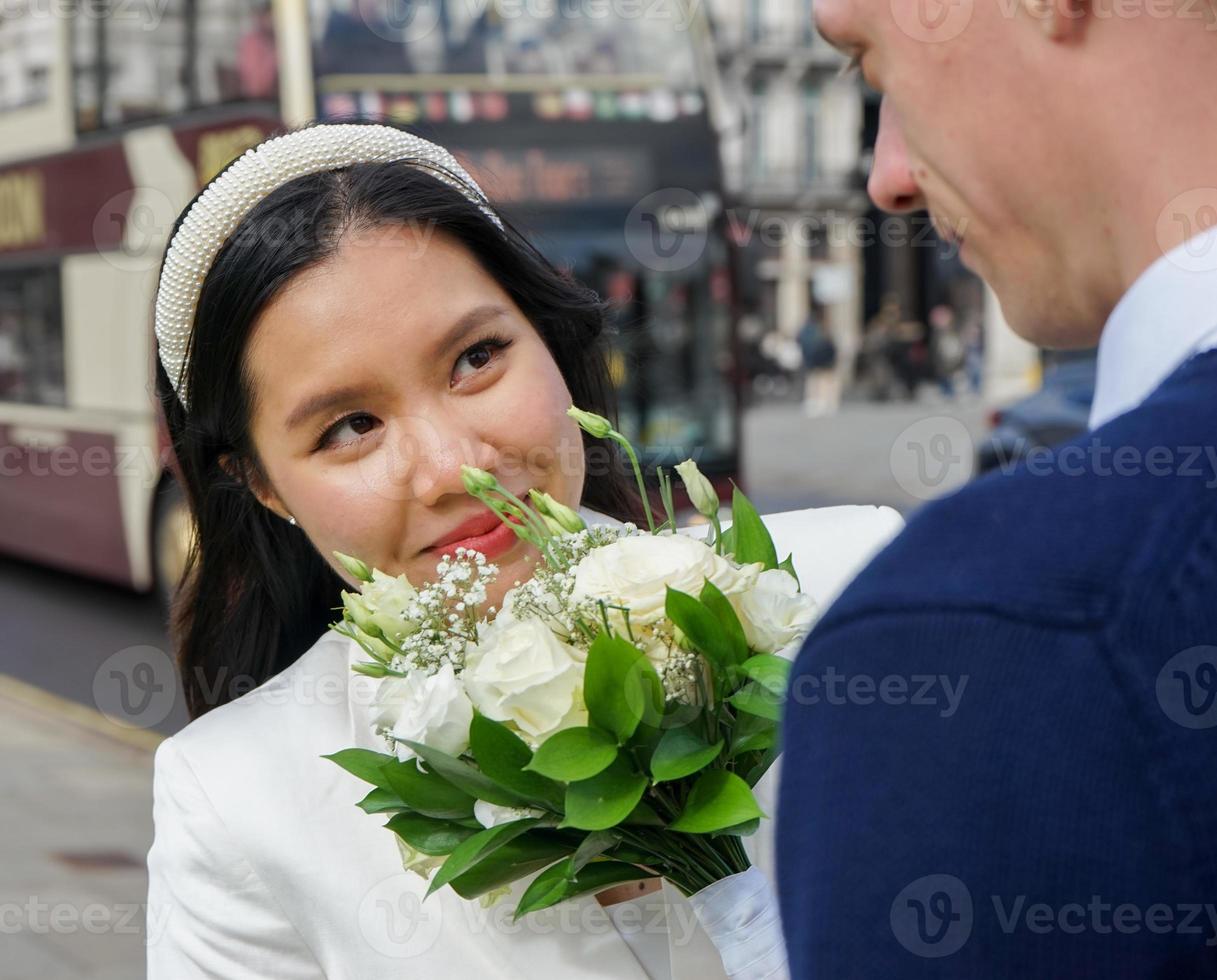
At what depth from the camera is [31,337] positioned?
991 centimetres

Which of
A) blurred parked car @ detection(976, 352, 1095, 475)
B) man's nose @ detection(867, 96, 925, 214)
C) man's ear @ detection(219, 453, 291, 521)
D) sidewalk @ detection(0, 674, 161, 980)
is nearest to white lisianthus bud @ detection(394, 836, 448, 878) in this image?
man's ear @ detection(219, 453, 291, 521)

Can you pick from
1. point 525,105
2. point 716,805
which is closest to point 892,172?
point 716,805

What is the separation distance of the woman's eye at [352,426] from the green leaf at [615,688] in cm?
53

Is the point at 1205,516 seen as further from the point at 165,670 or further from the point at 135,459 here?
the point at 135,459

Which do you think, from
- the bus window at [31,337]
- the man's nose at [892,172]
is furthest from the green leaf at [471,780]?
the bus window at [31,337]

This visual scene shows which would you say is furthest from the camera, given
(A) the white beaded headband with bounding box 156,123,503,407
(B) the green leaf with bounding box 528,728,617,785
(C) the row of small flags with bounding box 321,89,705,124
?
(C) the row of small flags with bounding box 321,89,705,124

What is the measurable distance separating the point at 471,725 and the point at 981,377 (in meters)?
29.2

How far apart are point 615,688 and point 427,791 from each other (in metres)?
0.20

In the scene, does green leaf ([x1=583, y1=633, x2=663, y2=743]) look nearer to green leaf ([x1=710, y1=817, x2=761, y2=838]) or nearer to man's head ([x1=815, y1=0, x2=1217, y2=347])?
green leaf ([x1=710, y1=817, x2=761, y2=838])

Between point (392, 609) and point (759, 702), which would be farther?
point (392, 609)

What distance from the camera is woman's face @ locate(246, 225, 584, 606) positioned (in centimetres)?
166

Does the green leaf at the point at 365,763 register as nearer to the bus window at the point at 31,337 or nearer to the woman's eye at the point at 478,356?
the woman's eye at the point at 478,356

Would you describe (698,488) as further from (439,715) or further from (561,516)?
(439,715)

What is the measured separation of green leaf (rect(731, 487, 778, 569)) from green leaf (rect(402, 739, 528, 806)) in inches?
12.9
